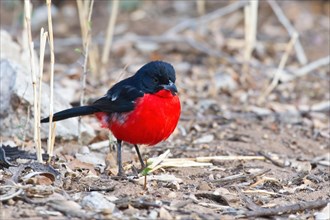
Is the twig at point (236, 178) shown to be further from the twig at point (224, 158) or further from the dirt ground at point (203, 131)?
the twig at point (224, 158)

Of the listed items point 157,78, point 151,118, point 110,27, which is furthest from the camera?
point 110,27

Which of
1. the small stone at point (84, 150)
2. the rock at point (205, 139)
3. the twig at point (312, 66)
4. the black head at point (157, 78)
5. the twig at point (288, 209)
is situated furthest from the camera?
the twig at point (312, 66)

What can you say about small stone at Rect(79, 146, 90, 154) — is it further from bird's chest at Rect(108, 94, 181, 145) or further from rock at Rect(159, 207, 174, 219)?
rock at Rect(159, 207, 174, 219)

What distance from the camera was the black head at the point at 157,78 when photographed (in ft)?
16.5

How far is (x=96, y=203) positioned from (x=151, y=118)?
111cm

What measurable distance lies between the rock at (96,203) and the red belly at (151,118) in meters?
0.99

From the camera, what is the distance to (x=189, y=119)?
729cm

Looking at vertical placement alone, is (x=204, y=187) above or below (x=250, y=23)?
below

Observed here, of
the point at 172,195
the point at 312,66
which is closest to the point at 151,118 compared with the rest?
the point at 172,195

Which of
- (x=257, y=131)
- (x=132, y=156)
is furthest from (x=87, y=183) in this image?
(x=257, y=131)

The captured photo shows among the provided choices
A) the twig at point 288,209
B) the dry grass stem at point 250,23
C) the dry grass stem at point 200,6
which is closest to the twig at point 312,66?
the dry grass stem at point 250,23

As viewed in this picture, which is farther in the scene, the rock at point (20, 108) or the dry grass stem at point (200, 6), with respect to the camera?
the dry grass stem at point (200, 6)

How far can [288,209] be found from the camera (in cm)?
425

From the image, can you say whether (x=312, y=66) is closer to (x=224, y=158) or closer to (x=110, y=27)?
(x=110, y=27)
